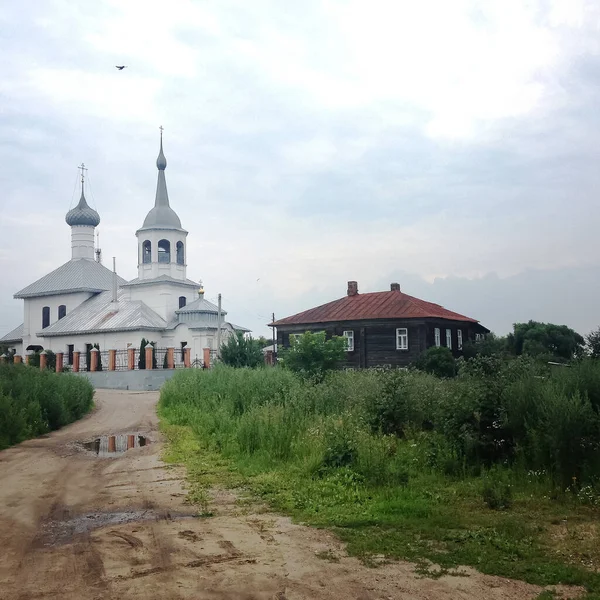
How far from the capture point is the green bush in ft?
52.9

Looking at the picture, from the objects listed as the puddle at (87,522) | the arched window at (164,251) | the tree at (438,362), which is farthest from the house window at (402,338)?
the puddle at (87,522)

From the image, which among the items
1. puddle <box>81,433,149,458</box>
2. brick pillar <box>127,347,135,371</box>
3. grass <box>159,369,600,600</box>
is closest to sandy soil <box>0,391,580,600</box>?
grass <box>159,369,600,600</box>

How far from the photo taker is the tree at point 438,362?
36.1 metres

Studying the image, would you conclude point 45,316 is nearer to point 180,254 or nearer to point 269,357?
point 180,254

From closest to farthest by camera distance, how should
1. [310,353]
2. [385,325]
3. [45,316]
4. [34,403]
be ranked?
[34,403]
[310,353]
[385,325]
[45,316]

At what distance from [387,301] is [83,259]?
29768 millimetres

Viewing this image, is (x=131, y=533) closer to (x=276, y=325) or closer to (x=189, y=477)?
(x=189, y=477)

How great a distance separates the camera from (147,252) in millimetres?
53750

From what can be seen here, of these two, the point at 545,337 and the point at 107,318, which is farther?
the point at 107,318

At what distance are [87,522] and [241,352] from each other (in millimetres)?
25408

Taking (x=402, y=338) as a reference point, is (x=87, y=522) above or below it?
below

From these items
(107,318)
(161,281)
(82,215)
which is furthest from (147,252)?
(82,215)

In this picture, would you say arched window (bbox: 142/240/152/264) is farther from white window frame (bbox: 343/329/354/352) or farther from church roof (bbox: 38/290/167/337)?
white window frame (bbox: 343/329/354/352)

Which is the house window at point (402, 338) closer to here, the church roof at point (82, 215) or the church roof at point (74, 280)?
the church roof at point (74, 280)
